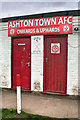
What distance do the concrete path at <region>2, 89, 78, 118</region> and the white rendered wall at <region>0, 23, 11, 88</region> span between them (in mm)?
1217

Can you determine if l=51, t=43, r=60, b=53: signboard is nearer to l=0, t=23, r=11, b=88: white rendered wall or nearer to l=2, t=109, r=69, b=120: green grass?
l=0, t=23, r=11, b=88: white rendered wall

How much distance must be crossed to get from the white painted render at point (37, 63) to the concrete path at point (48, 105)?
2.12ft

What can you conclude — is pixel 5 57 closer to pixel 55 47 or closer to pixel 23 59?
pixel 23 59

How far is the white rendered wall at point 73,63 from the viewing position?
5.79 m

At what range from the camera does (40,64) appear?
629cm

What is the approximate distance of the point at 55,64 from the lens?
6.15 metres

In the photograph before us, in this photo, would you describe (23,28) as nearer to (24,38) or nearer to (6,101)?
(24,38)

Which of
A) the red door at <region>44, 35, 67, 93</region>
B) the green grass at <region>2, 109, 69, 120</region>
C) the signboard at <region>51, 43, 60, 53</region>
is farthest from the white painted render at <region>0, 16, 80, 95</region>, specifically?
the green grass at <region>2, 109, 69, 120</region>

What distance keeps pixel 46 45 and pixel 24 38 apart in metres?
1.16

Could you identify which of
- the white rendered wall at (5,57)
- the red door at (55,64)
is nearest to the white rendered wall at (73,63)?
the red door at (55,64)

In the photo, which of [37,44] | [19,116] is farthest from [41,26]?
[19,116]

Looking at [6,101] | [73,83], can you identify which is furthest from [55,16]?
[6,101]

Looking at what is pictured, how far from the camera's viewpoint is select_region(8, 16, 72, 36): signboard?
5867 mm

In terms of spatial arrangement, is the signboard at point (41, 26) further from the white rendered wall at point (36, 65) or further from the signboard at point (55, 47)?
the signboard at point (55, 47)
